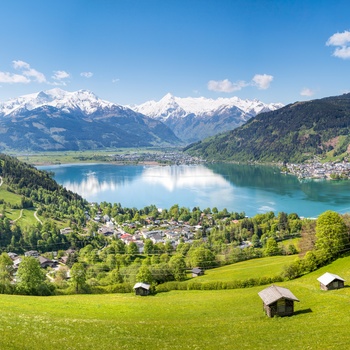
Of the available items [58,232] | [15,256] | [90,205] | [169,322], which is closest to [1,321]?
[169,322]

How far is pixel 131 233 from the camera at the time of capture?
102 m

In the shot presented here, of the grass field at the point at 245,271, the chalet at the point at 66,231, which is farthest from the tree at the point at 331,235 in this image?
the chalet at the point at 66,231

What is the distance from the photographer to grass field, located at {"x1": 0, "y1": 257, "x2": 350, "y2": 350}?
18.9 metres

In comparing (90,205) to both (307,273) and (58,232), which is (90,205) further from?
(307,273)

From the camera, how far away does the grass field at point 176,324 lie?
1890cm

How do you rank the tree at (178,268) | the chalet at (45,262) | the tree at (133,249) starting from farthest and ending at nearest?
the tree at (133,249) < the chalet at (45,262) < the tree at (178,268)

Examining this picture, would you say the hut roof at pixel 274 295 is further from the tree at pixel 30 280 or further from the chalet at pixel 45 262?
the chalet at pixel 45 262

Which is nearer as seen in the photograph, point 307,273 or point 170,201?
point 307,273

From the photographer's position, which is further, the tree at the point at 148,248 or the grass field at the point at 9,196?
the grass field at the point at 9,196

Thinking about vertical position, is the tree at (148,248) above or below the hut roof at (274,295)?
below

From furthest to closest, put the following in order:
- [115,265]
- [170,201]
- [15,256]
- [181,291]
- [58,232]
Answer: [170,201], [58,232], [15,256], [115,265], [181,291]

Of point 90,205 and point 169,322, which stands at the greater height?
point 169,322

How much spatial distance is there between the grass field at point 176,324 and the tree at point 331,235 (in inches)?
640

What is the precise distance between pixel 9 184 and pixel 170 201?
208ft
